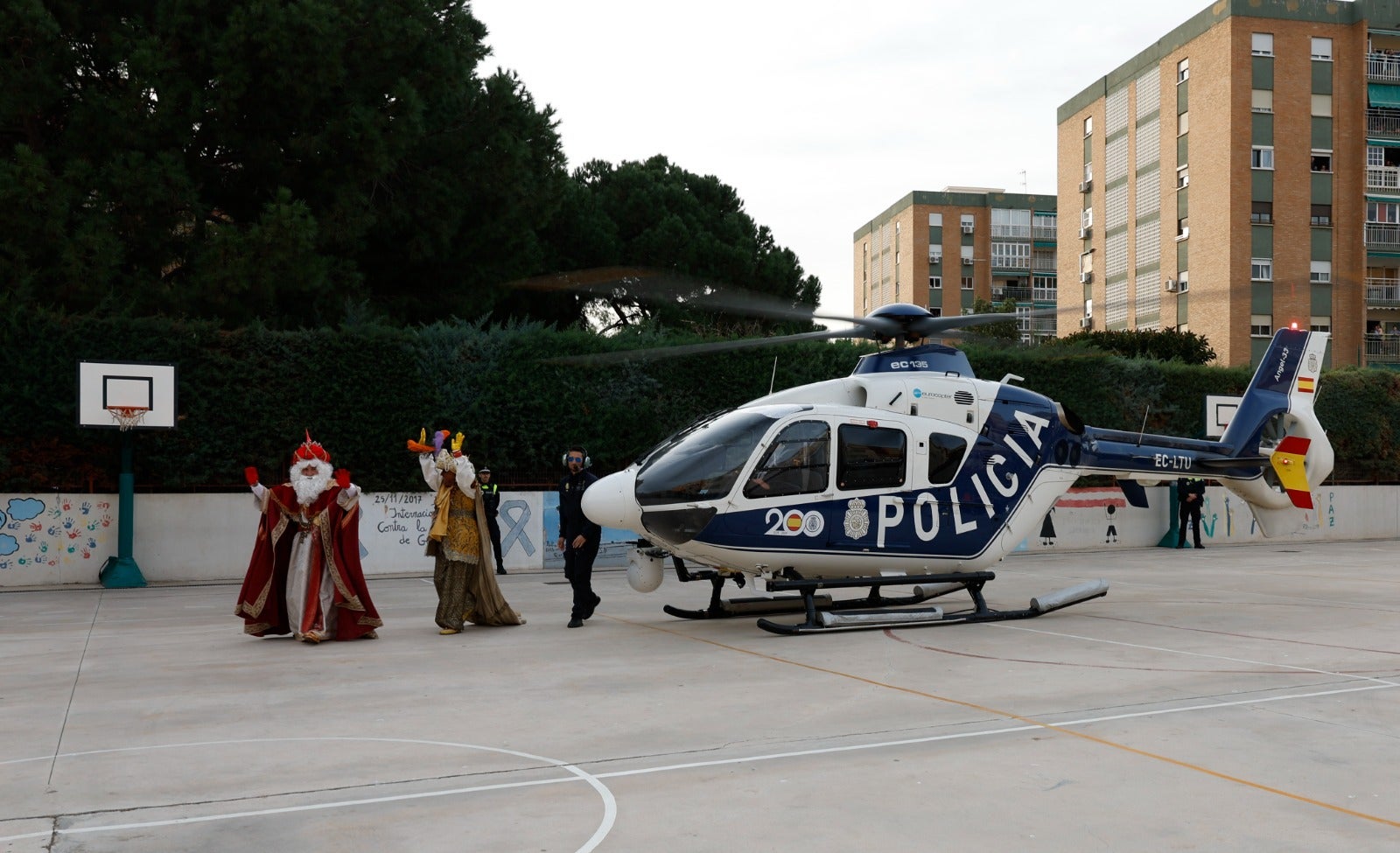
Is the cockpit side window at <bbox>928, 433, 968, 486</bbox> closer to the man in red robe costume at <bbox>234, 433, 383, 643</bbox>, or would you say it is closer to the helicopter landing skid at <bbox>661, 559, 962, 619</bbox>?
the helicopter landing skid at <bbox>661, 559, 962, 619</bbox>

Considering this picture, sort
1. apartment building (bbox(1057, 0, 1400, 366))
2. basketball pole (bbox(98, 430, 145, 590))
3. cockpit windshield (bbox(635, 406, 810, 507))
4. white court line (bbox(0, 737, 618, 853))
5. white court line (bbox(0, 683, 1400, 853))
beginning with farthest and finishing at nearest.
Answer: apartment building (bbox(1057, 0, 1400, 366))
basketball pole (bbox(98, 430, 145, 590))
cockpit windshield (bbox(635, 406, 810, 507))
white court line (bbox(0, 683, 1400, 853))
white court line (bbox(0, 737, 618, 853))

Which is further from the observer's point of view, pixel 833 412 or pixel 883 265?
pixel 883 265

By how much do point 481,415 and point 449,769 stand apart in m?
14.8

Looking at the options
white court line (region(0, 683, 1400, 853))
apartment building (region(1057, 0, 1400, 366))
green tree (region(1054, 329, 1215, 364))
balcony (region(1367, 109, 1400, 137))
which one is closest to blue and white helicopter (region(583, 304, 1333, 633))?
white court line (region(0, 683, 1400, 853))

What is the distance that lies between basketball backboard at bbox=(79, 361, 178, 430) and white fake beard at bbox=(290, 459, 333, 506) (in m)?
7.48

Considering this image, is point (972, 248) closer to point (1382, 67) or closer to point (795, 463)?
point (1382, 67)

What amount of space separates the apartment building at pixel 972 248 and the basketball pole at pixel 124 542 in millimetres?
65557

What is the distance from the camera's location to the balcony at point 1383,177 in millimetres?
45625

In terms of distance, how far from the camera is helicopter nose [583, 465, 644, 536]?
1016 cm

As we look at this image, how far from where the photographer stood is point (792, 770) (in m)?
5.36

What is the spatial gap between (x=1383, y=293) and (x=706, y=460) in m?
47.8

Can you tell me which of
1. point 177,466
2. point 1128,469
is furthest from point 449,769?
point 177,466

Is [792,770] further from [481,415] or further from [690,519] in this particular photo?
[481,415]

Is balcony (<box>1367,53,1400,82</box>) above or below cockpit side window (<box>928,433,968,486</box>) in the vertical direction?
above
